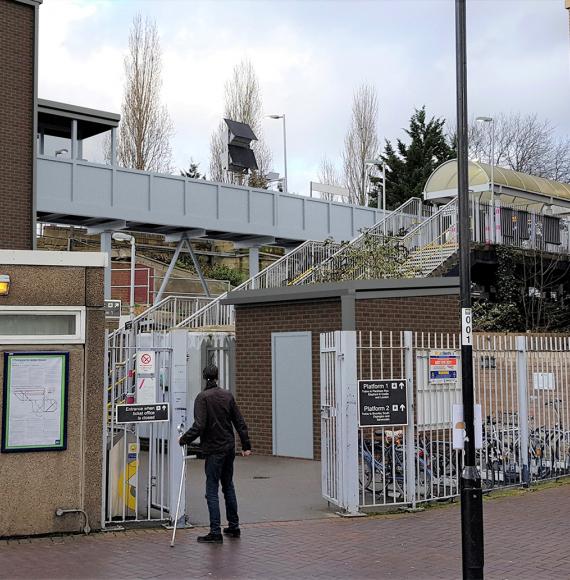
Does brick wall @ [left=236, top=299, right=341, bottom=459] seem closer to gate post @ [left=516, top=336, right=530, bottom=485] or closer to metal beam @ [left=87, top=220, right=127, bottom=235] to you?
gate post @ [left=516, top=336, right=530, bottom=485]

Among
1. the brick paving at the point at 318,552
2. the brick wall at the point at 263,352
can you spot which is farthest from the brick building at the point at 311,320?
the brick paving at the point at 318,552

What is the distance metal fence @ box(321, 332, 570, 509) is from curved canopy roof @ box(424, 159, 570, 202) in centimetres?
1323

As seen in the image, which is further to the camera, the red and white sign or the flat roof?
the flat roof

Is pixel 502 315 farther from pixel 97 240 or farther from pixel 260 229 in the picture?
pixel 97 240

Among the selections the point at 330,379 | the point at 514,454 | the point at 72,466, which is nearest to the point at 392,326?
the point at 514,454

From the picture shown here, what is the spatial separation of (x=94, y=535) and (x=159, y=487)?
1104mm

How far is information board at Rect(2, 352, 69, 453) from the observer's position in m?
8.79

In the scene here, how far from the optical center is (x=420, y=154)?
49531 mm

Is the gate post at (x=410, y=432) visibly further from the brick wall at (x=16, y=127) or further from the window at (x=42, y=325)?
the brick wall at (x=16, y=127)

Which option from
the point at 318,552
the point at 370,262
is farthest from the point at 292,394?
the point at 370,262

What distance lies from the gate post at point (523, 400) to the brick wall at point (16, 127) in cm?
1283

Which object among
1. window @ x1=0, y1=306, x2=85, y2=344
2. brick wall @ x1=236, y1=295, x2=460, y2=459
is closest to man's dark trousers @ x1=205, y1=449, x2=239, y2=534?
window @ x1=0, y1=306, x2=85, y2=344

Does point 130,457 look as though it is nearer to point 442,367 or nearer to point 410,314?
point 442,367

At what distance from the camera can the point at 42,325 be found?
906 centimetres
